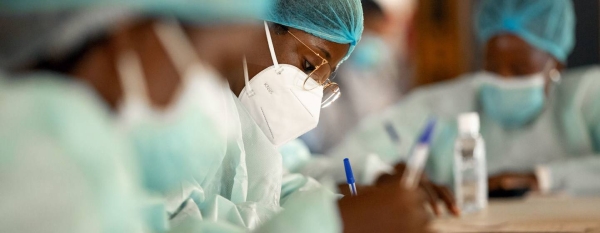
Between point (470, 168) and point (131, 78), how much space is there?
1.36m

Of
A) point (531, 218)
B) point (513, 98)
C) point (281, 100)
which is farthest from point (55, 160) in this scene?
point (513, 98)

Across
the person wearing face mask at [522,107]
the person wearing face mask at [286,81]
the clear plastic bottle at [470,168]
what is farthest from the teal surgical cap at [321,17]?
the person wearing face mask at [522,107]

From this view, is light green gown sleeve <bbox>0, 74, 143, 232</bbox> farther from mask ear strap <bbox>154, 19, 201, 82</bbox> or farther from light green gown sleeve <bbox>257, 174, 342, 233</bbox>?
light green gown sleeve <bbox>257, 174, 342, 233</bbox>

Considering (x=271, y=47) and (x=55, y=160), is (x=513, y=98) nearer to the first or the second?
(x=271, y=47)

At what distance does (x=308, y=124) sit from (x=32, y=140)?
2.24 feet

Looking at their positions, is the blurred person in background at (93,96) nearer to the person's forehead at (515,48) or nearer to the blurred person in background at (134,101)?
the blurred person in background at (134,101)

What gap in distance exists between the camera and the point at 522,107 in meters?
2.05

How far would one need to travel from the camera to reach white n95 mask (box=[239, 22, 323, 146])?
958 mm

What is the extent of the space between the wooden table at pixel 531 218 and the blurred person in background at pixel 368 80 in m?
1.52

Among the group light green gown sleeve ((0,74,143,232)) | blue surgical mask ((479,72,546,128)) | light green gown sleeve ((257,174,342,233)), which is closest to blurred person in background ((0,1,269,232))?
light green gown sleeve ((0,74,143,232))

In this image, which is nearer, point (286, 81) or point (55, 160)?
point (55, 160)

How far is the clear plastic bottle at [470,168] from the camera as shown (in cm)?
153

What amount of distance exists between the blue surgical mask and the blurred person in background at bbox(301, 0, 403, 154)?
3.18ft

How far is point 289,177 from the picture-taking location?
1045mm
